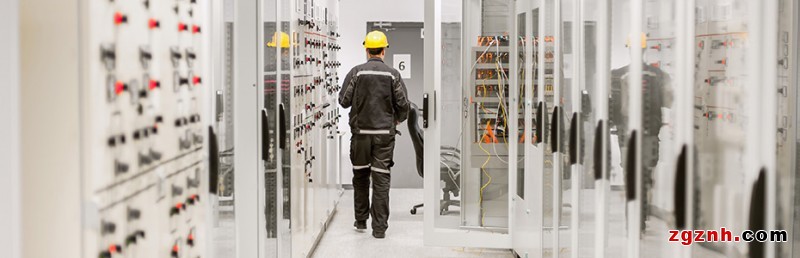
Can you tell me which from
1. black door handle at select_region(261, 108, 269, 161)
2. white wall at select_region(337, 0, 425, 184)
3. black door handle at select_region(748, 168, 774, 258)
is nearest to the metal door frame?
black door handle at select_region(261, 108, 269, 161)

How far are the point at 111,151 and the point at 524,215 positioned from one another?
3781 mm

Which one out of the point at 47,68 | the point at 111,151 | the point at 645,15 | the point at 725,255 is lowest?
the point at 725,255

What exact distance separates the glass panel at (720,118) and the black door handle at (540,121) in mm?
2412

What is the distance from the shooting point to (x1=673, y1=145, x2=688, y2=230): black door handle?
2553 millimetres

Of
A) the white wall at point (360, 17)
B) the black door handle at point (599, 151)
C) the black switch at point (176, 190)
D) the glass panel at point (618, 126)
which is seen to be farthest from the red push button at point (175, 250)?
the white wall at point (360, 17)

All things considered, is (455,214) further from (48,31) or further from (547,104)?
(48,31)

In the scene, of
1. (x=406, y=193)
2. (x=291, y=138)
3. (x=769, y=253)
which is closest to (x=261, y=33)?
(x=291, y=138)

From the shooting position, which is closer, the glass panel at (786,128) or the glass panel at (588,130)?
the glass panel at (786,128)

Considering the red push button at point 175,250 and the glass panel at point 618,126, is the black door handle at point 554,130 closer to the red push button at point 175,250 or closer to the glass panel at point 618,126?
the glass panel at point 618,126

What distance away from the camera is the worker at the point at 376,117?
22.5ft

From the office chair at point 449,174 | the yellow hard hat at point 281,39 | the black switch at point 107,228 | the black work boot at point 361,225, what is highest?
the yellow hard hat at point 281,39

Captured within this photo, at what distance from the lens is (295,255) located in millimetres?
5152

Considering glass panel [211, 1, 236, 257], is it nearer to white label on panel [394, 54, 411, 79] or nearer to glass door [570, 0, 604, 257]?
glass door [570, 0, 604, 257]

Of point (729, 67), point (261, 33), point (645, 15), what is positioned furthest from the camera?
point (261, 33)
